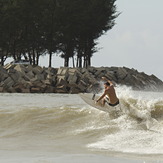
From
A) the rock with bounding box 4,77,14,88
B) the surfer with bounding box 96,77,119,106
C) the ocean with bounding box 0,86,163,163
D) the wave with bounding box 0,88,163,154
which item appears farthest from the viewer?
the rock with bounding box 4,77,14,88

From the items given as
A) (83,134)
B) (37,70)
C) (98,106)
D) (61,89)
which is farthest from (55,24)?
(83,134)

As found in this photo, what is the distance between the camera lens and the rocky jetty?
41.5 meters

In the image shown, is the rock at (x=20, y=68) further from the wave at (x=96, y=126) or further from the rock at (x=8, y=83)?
the wave at (x=96, y=126)

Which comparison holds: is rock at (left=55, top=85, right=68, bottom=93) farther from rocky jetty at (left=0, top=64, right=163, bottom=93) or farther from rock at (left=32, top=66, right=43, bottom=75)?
rock at (left=32, top=66, right=43, bottom=75)

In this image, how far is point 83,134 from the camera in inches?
593

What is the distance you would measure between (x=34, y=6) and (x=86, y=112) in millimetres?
36483

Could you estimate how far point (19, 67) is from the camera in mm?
43594

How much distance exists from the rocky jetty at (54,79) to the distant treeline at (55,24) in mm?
7199

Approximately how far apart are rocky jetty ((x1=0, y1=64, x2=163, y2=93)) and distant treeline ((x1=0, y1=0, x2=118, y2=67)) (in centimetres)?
720

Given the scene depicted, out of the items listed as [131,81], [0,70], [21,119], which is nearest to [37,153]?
[21,119]

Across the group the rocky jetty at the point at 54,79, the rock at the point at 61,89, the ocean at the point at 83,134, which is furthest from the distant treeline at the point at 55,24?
the ocean at the point at 83,134

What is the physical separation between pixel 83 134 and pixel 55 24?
1579 inches

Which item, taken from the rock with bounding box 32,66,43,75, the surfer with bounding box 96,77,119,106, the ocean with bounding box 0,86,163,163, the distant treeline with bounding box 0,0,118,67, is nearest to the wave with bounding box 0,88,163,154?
the ocean with bounding box 0,86,163,163

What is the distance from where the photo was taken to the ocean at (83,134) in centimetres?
1071
